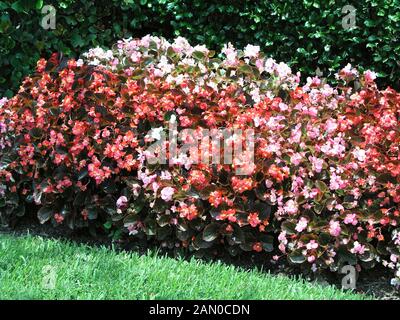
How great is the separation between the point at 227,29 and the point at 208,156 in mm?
2334

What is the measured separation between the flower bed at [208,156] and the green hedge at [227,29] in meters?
0.59

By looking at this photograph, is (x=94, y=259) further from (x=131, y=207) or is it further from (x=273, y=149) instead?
(x=273, y=149)

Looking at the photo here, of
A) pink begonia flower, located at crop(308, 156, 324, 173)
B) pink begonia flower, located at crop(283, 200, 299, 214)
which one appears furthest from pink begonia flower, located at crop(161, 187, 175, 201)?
pink begonia flower, located at crop(308, 156, 324, 173)

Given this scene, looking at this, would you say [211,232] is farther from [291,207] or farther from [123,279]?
[123,279]

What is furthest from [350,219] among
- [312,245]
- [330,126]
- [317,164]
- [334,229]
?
[330,126]

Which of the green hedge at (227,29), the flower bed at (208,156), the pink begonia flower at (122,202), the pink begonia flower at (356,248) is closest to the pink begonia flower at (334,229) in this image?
the flower bed at (208,156)

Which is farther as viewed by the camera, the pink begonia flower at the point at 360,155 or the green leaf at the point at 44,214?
the green leaf at the point at 44,214

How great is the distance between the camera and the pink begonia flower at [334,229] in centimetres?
407

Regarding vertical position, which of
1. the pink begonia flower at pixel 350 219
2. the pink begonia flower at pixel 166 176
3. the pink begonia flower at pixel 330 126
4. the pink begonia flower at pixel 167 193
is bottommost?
the pink begonia flower at pixel 350 219

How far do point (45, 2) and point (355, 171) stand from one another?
2.82 meters

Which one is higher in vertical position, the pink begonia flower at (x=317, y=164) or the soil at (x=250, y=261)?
the pink begonia flower at (x=317, y=164)

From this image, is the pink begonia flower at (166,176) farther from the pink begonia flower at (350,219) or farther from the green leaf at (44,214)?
the pink begonia flower at (350,219)

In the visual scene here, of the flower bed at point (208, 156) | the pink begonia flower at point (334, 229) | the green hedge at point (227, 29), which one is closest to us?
the pink begonia flower at point (334, 229)

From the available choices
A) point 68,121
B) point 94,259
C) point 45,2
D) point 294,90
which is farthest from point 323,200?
point 45,2
